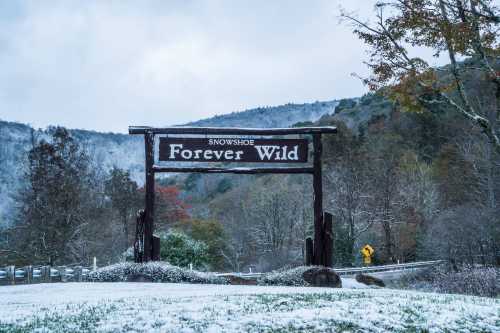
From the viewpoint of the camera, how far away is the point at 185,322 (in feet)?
27.5

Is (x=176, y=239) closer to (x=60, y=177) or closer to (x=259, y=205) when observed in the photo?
(x=60, y=177)

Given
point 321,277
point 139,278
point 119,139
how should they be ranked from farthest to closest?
point 119,139 → point 321,277 → point 139,278

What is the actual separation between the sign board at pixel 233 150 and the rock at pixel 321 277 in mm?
3415

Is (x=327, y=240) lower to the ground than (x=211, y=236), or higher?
higher

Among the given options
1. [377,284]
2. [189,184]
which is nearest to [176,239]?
[377,284]

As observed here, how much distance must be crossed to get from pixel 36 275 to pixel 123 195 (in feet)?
76.2

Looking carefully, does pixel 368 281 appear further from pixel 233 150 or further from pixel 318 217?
pixel 233 150

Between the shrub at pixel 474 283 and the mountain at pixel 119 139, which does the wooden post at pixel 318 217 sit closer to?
the shrub at pixel 474 283

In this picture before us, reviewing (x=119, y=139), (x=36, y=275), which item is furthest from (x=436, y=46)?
(x=119, y=139)

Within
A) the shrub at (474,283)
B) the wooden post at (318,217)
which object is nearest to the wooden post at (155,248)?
the wooden post at (318,217)

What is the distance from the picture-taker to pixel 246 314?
29.5 ft

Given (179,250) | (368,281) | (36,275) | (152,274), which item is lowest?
(368,281)

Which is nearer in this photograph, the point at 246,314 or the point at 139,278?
the point at 246,314

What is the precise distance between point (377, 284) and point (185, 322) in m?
22.9
